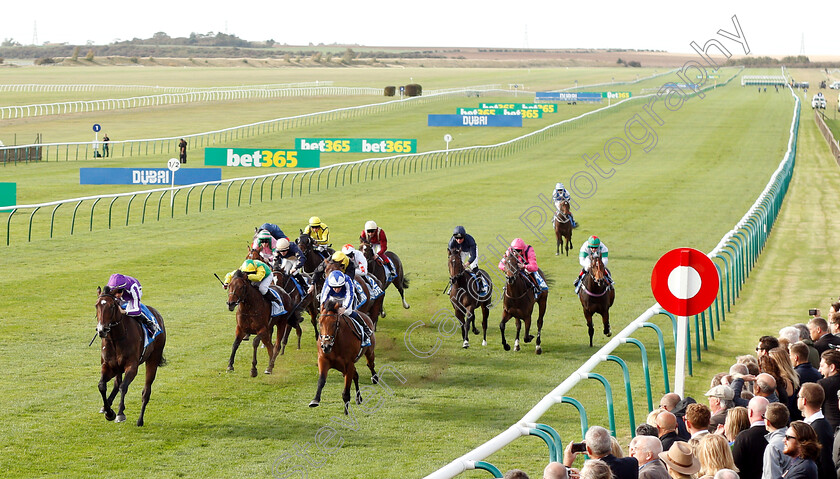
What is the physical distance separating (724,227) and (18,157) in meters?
27.9

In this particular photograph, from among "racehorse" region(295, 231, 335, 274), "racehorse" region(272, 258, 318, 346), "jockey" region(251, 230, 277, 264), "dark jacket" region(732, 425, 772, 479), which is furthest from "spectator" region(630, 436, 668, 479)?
"racehorse" region(295, 231, 335, 274)

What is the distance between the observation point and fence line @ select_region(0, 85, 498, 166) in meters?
39.8

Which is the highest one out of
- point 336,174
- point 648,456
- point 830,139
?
point 648,456

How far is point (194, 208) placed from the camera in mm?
29266

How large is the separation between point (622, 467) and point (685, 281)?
392 centimetres

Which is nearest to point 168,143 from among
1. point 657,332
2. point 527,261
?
point 527,261

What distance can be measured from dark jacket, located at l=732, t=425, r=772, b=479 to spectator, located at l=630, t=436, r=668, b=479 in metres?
0.97

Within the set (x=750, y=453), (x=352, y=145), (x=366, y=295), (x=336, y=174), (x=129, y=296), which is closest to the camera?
(x=750, y=453)

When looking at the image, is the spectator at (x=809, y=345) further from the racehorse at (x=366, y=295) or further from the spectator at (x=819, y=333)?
the racehorse at (x=366, y=295)

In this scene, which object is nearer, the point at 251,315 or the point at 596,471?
the point at 596,471

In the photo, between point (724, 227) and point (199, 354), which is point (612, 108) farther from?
point (199, 354)

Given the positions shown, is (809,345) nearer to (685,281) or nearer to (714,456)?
(685,281)

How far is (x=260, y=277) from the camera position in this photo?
42.1ft

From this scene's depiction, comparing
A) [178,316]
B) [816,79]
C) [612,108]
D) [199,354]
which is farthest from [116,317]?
[816,79]
